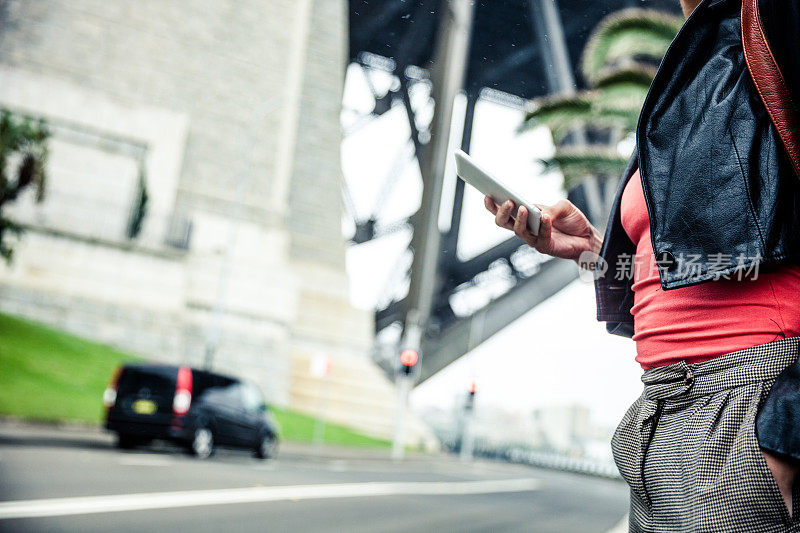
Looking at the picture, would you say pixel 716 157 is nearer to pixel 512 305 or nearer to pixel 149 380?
pixel 149 380

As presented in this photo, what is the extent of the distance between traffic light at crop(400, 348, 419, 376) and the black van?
10.7 m

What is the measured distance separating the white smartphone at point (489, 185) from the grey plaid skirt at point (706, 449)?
336 millimetres

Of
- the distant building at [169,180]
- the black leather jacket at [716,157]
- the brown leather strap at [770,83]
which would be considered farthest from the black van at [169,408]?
the brown leather strap at [770,83]

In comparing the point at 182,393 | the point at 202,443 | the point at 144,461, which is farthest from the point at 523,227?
the point at 202,443

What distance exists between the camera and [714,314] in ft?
4.57

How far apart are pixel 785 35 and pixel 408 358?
24110 millimetres

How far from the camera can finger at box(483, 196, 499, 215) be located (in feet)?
5.26

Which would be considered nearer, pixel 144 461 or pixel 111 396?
pixel 144 461

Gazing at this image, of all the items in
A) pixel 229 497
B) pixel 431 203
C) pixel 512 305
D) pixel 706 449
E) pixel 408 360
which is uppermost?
pixel 431 203

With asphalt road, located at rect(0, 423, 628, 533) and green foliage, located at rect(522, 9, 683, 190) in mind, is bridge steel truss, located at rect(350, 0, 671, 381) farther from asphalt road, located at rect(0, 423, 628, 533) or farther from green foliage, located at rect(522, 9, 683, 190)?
green foliage, located at rect(522, 9, 683, 190)

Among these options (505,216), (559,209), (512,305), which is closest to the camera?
(505,216)

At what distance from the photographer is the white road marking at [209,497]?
6.37 meters

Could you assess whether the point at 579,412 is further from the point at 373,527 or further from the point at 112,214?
the point at 112,214

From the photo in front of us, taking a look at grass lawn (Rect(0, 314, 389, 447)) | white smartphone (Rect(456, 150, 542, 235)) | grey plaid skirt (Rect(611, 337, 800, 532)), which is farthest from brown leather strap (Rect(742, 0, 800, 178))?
grass lawn (Rect(0, 314, 389, 447))
